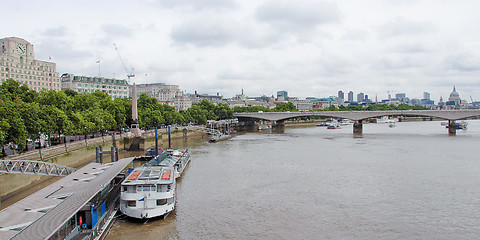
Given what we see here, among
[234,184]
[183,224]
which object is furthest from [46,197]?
[234,184]

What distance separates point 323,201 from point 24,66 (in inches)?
2654

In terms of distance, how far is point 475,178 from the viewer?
26.1 m

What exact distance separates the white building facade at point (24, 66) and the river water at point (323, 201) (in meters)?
49.7

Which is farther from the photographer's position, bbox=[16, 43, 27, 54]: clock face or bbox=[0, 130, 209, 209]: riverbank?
bbox=[16, 43, 27, 54]: clock face

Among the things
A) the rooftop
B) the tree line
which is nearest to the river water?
the rooftop

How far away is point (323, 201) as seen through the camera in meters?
20.7

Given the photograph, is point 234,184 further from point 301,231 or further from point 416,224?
point 416,224

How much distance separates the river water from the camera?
53.4ft

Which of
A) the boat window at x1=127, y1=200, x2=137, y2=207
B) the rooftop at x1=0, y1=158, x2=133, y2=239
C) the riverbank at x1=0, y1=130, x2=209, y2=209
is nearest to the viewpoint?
the rooftop at x1=0, y1=158, x2=133, y2=239

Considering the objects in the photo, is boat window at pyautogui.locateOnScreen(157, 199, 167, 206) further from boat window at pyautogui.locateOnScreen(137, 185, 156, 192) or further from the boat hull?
boat window at pyautogui.locateOnScreen(137, 185, 156, 192)

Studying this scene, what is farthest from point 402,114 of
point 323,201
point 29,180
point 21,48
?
point 21,48

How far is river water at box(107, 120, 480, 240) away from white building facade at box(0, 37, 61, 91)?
163ft

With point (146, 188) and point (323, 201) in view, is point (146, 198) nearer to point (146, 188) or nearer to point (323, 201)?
point (146, 188)

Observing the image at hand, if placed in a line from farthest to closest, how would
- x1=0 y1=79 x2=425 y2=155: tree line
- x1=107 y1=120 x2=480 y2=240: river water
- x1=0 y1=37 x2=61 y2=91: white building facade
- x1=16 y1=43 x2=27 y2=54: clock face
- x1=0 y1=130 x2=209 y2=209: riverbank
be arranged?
x1=16 y1=43 x2=27 y2=54: clock face
x1=0 y1=37 x2=61 y2=91: white building facade
x1=0 y1=79 x2=425 y2=155: tree line
x1=0 y1=130 x2=209 y2=209: riverbank
x1=107 y1=120 x2=480 y2=240: river water
